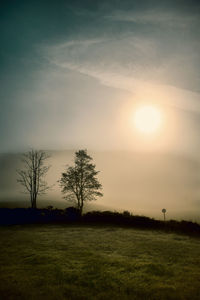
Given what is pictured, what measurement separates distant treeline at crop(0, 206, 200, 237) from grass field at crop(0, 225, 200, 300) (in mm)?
11590

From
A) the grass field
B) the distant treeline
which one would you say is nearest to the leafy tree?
the distant treeline

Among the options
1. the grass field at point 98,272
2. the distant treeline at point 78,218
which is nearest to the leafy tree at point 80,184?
the distant treeline at point 78,218

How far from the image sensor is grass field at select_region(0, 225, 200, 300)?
6359 mm

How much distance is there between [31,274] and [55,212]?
20186 millimetres

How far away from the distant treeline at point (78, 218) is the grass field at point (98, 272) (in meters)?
11.6

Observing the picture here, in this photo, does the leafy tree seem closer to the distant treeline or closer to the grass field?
the distant treeline

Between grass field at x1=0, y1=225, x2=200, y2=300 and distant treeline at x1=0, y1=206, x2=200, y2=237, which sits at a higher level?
grass field at x1=0, y1=225, x2=200, y2=300

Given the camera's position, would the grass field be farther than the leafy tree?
No

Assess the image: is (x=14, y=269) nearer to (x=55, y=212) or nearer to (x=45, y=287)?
(x=45, y=287)

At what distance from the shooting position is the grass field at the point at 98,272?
6.36 meters

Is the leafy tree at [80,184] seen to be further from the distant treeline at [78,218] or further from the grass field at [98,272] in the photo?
the grass field at [98,272]

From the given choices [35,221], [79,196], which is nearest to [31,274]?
[35,221]

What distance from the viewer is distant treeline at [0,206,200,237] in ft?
77.3

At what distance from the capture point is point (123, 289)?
663 centimetres
